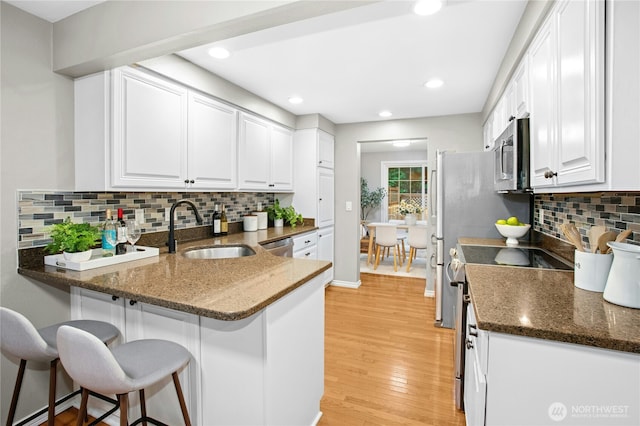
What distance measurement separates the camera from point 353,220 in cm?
462

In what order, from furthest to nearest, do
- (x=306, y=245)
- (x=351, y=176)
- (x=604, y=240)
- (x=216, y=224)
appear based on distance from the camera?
(x=351, y=176) → (x=306, y=245) → (x=216, y=224) → (x=604, y=240)

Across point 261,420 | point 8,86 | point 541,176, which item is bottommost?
point 261,420

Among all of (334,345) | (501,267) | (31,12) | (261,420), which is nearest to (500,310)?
(501,267)

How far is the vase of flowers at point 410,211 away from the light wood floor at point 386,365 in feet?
5.91

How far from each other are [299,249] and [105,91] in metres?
2.35

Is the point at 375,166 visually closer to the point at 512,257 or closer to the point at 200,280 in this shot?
the point at 512,257

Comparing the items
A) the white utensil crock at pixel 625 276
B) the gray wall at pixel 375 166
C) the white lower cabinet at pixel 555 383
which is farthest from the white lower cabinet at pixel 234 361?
the gray wall at pixel 375 166

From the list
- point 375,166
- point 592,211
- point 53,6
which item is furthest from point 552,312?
point 375,166

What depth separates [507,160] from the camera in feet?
6.59

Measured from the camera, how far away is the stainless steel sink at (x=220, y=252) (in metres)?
2.62

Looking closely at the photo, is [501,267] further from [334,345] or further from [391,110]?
[391,110]

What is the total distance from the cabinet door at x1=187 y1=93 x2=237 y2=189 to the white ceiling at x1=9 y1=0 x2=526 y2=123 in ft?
1.03

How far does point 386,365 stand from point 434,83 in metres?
2.42

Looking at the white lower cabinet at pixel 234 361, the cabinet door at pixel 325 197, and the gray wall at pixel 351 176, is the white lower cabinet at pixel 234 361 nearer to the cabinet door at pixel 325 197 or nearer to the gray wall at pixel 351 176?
the cabinet door at pixel 325 197
